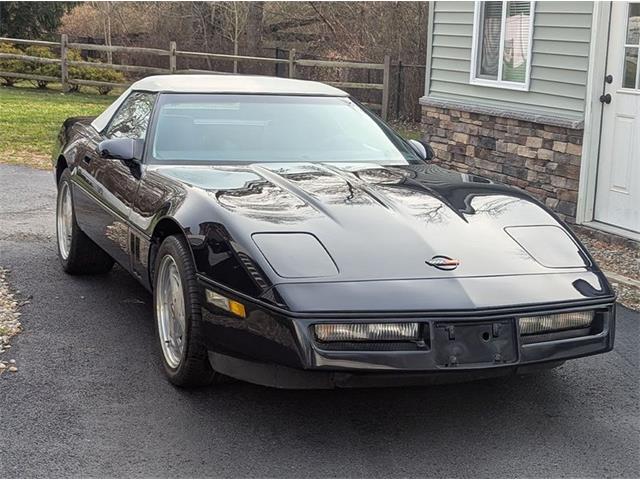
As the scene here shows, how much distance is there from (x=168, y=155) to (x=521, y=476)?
2.64m

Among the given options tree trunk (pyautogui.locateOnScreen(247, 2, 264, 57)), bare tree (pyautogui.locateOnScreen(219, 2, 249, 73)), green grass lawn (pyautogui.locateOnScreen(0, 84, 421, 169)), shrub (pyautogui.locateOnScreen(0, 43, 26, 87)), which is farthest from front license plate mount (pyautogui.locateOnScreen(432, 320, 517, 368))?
bare tree (pyautogui.locateOnScreen(219, 2, 249, 73))

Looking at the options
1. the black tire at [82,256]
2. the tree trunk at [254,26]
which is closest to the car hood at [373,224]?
the black tire at [82,256]

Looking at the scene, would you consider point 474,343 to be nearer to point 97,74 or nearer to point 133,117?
point 133,117

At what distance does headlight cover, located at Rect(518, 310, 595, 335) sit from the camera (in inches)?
140

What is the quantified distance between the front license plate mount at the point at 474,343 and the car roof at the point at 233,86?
99.2 inches

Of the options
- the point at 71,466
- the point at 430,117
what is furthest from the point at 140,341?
the point at 430,117

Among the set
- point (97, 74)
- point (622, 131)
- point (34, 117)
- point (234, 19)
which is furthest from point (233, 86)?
point (234, 19)

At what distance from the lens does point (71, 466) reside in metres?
3.34

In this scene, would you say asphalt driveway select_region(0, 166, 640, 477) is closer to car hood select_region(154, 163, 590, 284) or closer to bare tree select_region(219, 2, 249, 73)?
car hood select_region(154, 163, 590, 284)

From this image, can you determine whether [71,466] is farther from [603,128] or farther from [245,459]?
[603,128]

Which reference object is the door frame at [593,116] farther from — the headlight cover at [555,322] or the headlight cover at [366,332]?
the headlight cover at [366,332]

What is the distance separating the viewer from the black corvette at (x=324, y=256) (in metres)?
3.42

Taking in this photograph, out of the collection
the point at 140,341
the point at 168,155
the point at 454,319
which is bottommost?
the point at 140,341

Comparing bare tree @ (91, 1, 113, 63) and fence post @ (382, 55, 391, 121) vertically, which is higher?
bare tree @ (91, 1, 113, 63)
